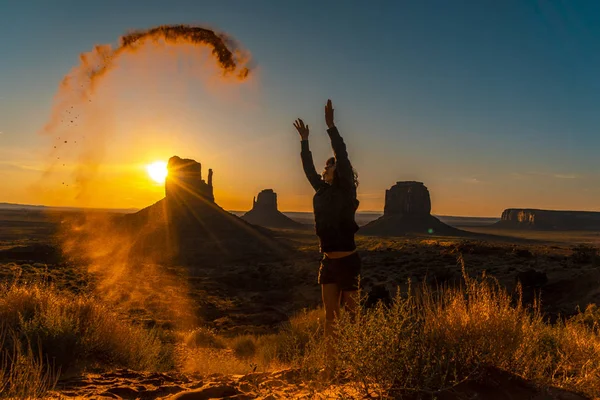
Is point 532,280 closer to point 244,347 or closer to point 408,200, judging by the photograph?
point 244,347

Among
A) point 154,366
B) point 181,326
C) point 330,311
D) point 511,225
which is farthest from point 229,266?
point 511,225

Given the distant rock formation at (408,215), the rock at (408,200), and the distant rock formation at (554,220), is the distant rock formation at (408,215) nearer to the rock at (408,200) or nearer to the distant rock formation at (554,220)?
the rock at (408,200)

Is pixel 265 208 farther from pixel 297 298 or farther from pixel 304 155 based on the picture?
pixel 304 155

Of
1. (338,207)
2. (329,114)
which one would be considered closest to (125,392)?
(338,207)

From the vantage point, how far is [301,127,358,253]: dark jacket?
467cm

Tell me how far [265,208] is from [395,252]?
11121cm

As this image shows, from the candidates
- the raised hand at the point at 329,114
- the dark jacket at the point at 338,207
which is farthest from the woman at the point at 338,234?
the raised hand at the point at 329,114

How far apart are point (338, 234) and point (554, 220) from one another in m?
197

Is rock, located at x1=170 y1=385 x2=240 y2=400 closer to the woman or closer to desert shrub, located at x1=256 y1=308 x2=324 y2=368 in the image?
desert shrub, located at x1=256 y1=308 x2=324 y2=368

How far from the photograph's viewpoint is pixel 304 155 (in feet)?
17.6

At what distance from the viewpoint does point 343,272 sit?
183 inches

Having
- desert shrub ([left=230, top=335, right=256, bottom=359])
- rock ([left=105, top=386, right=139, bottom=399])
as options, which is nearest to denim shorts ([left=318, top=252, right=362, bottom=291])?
rock ([left=105, top=386, right=139, bottom=399])

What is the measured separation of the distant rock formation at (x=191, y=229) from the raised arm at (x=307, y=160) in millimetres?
44392

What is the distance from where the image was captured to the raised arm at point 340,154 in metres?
4.75
